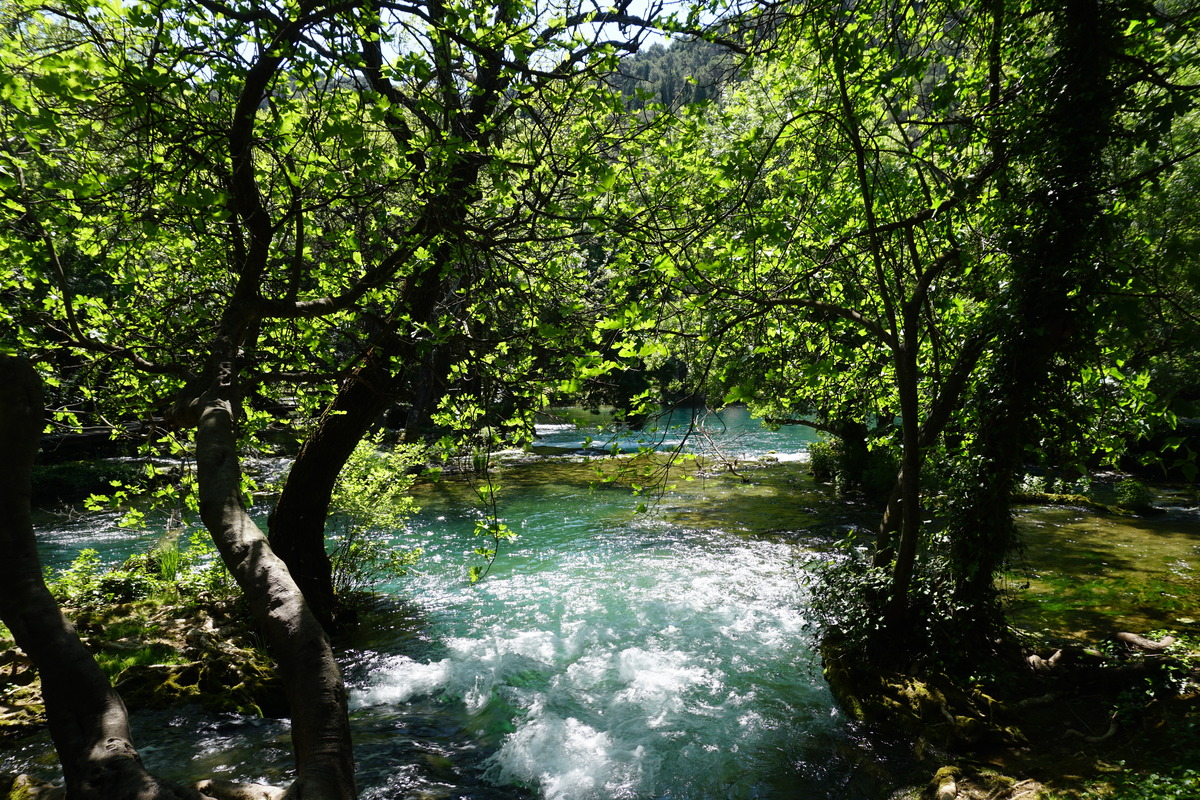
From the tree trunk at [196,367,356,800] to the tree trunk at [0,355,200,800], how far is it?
53 centimetres

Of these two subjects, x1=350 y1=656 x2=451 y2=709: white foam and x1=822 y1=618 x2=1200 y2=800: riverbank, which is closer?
x1=822 y1=618 x2=1200 y2=800: riverbank

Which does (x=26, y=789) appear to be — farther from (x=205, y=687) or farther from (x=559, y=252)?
(x=559, y=252)

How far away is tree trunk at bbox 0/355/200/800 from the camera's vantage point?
6.53 ft

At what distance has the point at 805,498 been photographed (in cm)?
1670

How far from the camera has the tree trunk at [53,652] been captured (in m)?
1.99

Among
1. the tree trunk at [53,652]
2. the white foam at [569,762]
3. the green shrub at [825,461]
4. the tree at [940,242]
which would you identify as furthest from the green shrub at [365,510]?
the green shrub at [825,461]

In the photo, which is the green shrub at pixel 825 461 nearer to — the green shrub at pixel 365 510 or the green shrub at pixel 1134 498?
the green shrub at pixel 1134 498

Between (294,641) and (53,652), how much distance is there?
3.32 feet

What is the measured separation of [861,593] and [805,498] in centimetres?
1069

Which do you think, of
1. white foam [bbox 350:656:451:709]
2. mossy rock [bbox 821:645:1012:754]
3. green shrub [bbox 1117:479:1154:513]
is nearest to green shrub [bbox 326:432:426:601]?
white foam [bbox 350:656:451:709]

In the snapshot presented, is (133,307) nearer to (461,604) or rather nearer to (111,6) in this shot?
(111,6)

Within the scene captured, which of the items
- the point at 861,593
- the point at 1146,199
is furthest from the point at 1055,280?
the point at 861,593

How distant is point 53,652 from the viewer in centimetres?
220

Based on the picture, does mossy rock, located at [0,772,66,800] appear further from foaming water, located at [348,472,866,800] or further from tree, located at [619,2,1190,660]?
tree, located at [619,2,1190,660]
